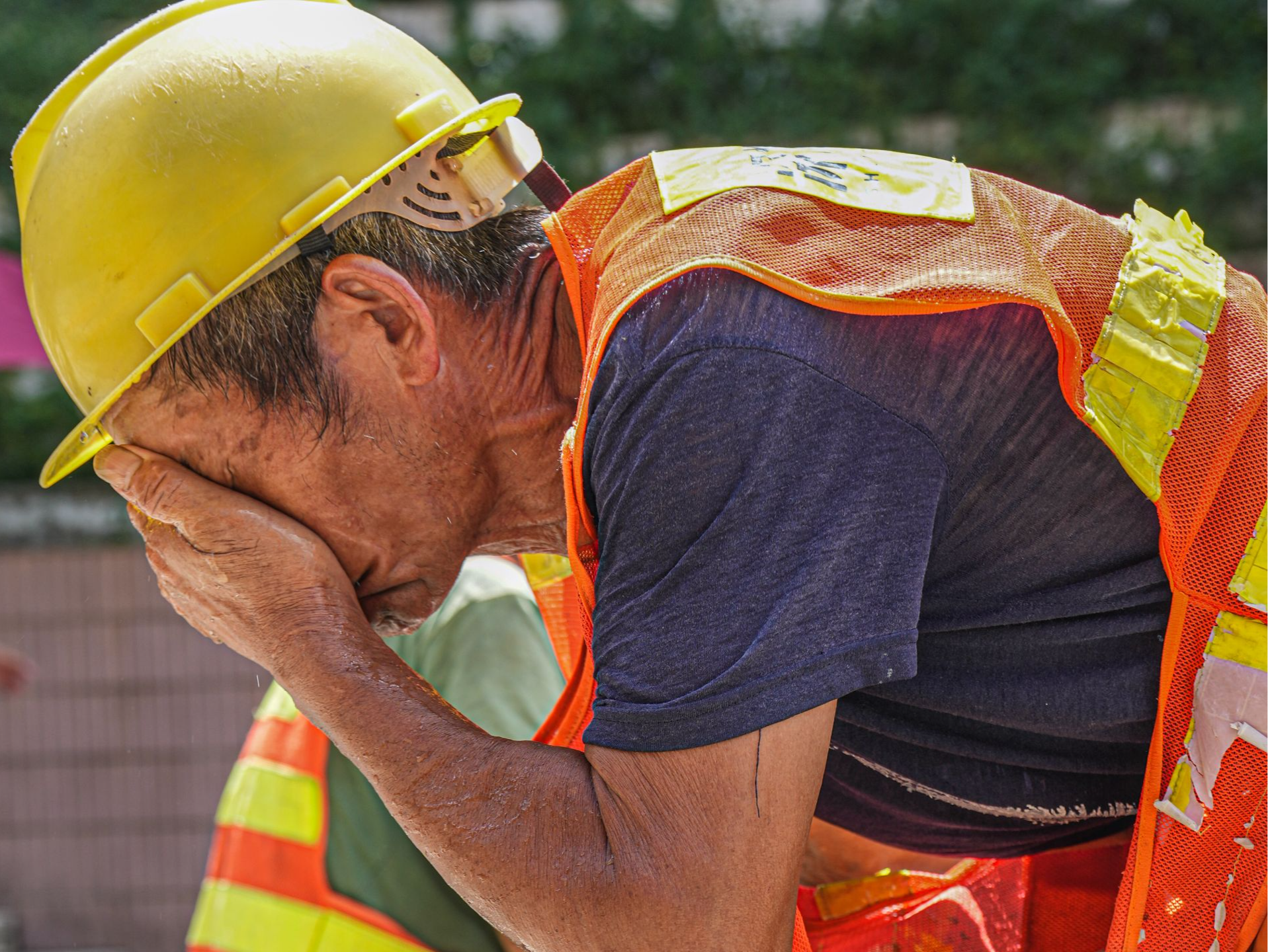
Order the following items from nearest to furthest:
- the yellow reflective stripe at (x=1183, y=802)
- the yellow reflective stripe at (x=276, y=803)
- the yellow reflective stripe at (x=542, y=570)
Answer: the yellow reflective stripe at (x=1183, y=802), the yellow reflective stripe at (x=542, y=570), the yellow reflective stripe at (x=276, y=803)

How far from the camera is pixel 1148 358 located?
5.36ft

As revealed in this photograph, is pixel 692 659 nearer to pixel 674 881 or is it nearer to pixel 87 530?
pixel 674 881

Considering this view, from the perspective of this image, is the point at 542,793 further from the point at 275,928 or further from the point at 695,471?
the point at 275,928

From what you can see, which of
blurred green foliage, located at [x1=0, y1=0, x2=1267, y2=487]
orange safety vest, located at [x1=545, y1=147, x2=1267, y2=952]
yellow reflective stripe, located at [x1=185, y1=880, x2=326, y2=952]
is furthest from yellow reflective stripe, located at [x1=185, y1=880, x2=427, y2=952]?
blurred green foliage, located at [x1=0, y1=0, x2=1267, y2=487]

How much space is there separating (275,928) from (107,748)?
17.0 feet

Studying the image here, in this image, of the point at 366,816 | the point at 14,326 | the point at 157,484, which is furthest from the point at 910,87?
the point at 157,484

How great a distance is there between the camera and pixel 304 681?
1.82 m

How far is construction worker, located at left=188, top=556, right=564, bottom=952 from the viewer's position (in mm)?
2787

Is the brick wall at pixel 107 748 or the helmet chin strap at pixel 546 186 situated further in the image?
the brick wall at pixel 107 748

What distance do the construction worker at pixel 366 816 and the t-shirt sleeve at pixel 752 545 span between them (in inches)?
50.1

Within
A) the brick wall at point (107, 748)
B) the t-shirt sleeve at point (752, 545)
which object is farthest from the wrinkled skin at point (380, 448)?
the brick wall at point (107, 748)

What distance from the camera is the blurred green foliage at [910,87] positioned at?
278 inches

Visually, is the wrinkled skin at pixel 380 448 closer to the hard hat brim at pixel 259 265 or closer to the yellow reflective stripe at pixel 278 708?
the hard hat brim at pixel 259 265

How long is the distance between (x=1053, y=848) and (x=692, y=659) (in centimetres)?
103
